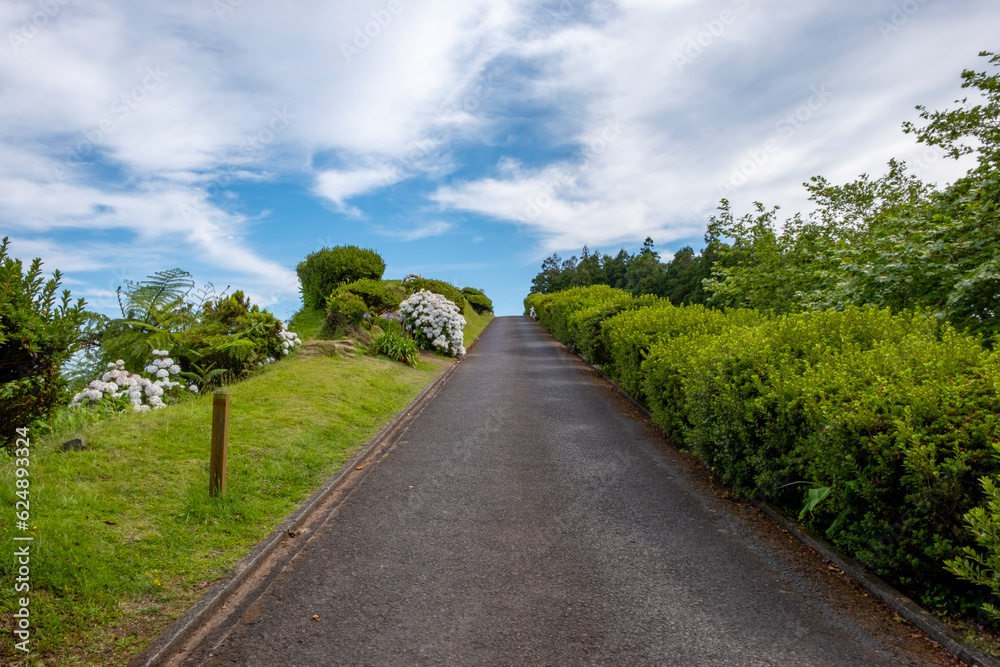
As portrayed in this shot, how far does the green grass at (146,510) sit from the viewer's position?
3463 mm

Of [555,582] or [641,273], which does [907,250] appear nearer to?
→ [555,582]

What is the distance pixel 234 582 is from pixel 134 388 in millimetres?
5626

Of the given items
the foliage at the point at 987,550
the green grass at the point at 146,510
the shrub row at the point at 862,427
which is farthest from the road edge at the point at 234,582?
the foliage at the point at 987,550

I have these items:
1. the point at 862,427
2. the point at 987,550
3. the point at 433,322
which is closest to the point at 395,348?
the point at 433,322

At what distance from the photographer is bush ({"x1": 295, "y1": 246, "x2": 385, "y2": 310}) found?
2373 cm

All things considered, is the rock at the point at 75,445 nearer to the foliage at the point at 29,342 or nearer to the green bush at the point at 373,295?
the foliage at the point at 29,342

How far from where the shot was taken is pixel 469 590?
13.2 ft

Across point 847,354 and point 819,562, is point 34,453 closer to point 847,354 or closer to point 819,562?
point 819,562

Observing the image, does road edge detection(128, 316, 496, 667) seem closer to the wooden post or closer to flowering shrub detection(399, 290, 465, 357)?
the wooden post

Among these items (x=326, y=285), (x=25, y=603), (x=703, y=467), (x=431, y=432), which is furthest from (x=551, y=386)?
(x=326, y=285)

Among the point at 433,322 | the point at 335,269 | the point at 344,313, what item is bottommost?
the point at 433,322

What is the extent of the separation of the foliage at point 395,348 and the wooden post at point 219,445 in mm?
10049

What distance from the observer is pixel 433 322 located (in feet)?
59.6

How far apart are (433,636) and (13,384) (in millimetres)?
4266
